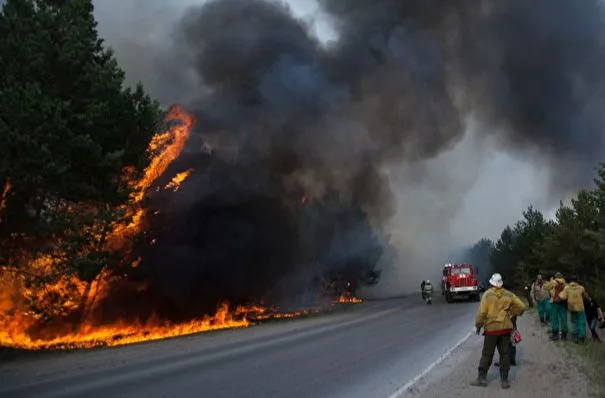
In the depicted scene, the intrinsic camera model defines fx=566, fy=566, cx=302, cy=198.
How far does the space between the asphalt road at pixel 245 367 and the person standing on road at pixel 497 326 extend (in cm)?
121

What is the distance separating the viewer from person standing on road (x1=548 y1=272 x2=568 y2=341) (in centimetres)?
1197

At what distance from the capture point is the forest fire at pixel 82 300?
1449cm

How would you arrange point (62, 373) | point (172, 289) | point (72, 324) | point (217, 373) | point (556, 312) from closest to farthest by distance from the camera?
point (217, 373) < point (62, 373) < point (556, 312) < point (72, 324) < point (172, 289)

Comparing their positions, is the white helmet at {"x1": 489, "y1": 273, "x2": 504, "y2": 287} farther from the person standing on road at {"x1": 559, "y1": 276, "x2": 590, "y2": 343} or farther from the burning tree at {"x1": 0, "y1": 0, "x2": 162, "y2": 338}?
the burning tree at {"x1": 0, "y1": 0, "x2": 162, "y2": 338}

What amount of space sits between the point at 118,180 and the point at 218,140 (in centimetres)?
829

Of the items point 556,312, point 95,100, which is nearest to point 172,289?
point 95,100

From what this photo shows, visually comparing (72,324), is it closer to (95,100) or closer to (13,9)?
(95,100)

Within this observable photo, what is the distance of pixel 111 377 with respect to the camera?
9.17 metres

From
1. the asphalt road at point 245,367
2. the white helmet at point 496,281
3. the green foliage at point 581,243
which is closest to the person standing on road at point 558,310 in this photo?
the asphalt road at point 245,367

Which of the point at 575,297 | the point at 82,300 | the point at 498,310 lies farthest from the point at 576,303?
the point at 82,300

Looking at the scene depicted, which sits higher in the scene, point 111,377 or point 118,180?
point 118,180

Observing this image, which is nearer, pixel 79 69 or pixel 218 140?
pixel 79 69

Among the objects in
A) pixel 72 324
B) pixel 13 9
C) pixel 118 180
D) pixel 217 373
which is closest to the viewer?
pixel 217 373

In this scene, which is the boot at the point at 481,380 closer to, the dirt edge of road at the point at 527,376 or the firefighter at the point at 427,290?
the dirt edge of road at the point at 527,376
